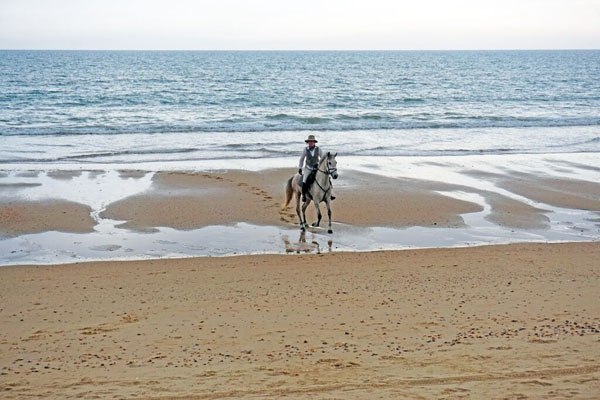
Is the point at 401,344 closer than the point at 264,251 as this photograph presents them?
Yes

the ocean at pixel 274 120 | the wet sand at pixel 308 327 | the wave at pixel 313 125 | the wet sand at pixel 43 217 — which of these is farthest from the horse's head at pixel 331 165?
the wave at pixel 313 125

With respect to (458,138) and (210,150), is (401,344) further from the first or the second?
(458,138)

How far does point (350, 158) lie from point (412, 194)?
22.7ft

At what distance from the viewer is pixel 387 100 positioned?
5212cm

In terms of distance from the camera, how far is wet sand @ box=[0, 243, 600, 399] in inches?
265

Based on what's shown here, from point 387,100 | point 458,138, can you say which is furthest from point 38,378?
point 387,100

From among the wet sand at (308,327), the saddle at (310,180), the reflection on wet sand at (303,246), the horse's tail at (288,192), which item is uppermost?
the saddle at (310,180)

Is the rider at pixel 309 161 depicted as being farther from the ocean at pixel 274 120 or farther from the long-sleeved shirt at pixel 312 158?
the ocean at pixel 274 120

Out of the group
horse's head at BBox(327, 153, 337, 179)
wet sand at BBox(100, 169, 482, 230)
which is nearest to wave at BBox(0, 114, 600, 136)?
wet sand at BBox(100, 169, 482, 230)

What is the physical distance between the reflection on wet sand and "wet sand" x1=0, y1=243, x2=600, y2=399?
656 millimetres

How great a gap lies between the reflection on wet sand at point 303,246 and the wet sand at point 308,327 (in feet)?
2.15

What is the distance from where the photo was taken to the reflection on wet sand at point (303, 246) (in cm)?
1282

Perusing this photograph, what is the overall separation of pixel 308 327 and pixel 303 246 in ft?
15.7

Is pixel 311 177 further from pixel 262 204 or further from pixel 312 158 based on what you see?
pixel 262 204
